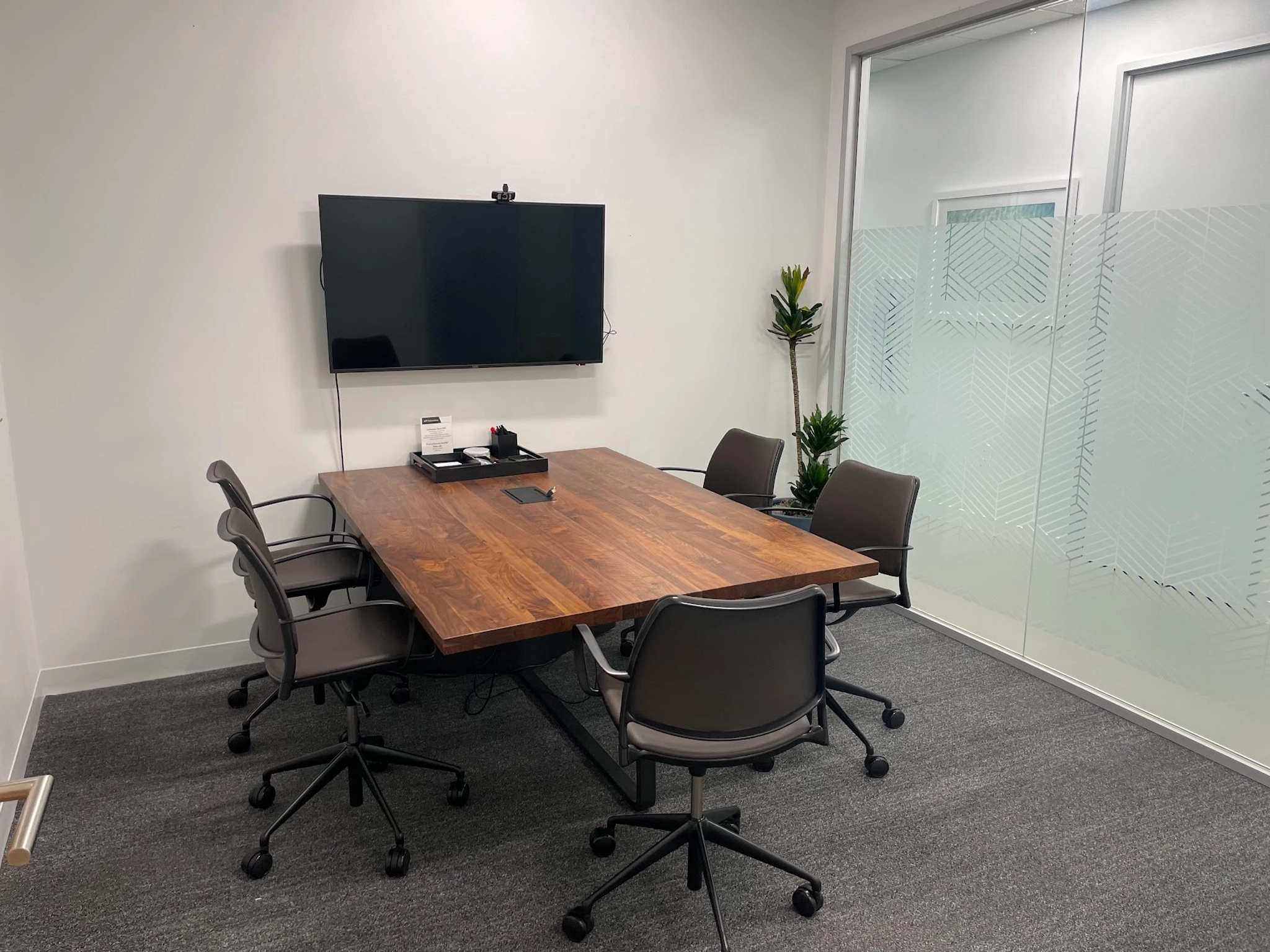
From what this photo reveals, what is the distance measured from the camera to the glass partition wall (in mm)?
3117

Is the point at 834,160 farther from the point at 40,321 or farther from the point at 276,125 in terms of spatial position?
the point at 40,321

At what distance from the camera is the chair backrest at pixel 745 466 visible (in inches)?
154

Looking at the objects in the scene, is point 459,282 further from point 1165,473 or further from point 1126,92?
point 1165,473

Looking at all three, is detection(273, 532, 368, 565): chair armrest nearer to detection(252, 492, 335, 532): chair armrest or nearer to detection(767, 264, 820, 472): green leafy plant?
detection(252, 492, 335, 532): chair armrest

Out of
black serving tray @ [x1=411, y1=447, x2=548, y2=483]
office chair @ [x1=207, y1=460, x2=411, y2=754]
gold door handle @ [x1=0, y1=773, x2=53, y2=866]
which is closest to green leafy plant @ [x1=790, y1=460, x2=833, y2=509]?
black serving tray @ [x1=411, y1=447, x2=548, y2=483]

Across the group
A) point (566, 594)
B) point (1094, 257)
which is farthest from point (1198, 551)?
point (566, 594)

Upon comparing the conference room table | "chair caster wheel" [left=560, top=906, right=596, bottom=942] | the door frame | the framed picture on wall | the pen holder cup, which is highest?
the door frame

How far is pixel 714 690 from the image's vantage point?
2.09 metres

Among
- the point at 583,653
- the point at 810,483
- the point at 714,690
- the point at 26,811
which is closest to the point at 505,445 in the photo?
the point at 810,483

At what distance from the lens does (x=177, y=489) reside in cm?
377

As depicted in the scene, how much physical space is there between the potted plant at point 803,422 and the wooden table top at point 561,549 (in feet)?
3.36

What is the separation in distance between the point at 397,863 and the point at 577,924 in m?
0.57

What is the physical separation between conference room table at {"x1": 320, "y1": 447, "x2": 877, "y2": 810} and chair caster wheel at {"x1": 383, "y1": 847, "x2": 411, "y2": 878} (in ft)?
2.20

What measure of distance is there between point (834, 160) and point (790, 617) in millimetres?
3533
